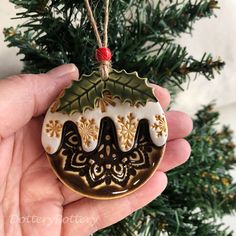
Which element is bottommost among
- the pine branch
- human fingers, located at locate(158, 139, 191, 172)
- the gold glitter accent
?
the pine branch

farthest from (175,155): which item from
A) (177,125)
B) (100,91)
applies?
(100,91)

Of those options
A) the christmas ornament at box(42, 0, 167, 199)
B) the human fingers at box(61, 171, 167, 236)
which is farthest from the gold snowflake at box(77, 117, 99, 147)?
the human fingers at box(61, 171, 167, 236)

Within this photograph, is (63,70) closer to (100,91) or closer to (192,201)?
(100,91)

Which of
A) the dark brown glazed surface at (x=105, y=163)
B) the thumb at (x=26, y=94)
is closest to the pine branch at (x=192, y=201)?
the dark brown glazed surface at (x=105, y=163)

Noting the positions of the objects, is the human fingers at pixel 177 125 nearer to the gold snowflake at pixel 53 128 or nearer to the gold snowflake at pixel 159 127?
the gold snowflake at pixel 159 127

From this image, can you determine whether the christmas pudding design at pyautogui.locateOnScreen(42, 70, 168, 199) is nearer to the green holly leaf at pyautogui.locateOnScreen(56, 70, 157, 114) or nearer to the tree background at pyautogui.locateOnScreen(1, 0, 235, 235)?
the green holly leaf at pyautogui.locateOnScreen(56, 70, 157, 114)
